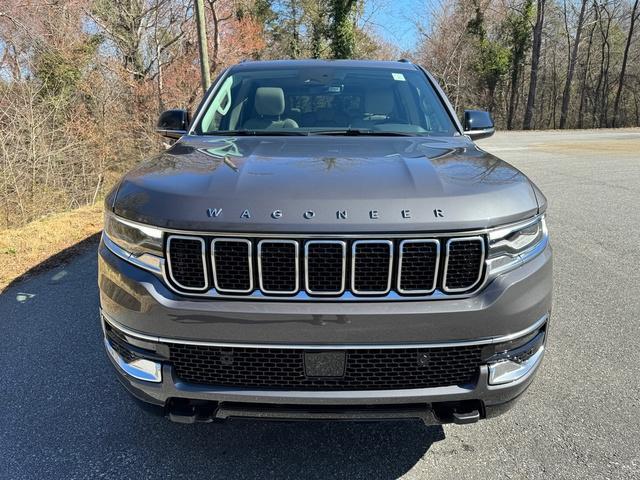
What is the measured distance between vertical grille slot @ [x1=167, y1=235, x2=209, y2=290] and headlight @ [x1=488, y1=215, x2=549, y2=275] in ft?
3.73

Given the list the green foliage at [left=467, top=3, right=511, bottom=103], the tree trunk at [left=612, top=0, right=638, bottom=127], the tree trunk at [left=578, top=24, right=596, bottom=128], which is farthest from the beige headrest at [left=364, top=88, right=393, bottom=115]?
the tree trunk at [left=578, top=24, right=596, bottom=128]

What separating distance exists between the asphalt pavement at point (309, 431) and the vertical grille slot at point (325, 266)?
71 cm

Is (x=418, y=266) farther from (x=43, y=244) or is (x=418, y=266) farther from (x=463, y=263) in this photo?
(x=43, y=244)

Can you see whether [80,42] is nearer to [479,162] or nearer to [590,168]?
[590,168]

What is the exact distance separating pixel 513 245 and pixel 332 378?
0.92m

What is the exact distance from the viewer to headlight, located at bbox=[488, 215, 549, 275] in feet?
6.50

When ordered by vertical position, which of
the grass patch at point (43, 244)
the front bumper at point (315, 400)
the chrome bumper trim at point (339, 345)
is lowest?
the grass patch at point (43, 244)

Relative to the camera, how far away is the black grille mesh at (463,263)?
1.93 m

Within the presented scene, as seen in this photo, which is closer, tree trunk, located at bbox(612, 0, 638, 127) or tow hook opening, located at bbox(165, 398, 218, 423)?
tow hook opening, located at bbox(165, 398, 218, 423)

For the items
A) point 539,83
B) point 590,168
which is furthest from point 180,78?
point 539,83

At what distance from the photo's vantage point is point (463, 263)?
1.94m

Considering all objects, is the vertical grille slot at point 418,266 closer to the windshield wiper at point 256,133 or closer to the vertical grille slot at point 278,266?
the vertical grille slot at point 278,266

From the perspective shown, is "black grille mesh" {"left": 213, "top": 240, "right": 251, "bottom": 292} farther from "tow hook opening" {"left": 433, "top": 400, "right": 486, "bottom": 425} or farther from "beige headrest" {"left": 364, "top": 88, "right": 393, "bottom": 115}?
"beige headrest" {"left": 364, "top": 88, "right": 393, "bottom": 115}

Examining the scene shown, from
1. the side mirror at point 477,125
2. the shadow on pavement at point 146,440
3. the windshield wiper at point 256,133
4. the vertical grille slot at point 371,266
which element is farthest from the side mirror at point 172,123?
the vertical grille slot at point 371,266
